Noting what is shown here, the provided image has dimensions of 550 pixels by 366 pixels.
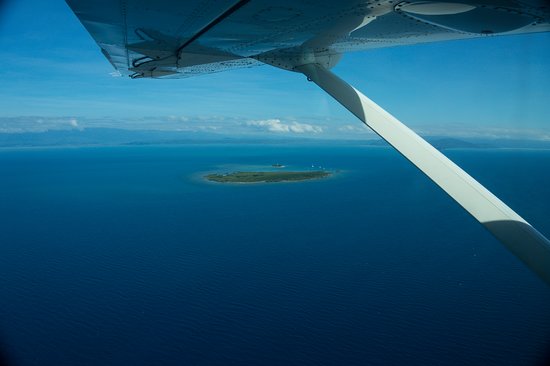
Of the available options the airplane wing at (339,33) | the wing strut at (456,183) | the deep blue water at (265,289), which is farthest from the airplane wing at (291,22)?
the deep blue water at (265,289)

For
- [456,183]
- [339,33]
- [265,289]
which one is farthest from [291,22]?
[265,289]

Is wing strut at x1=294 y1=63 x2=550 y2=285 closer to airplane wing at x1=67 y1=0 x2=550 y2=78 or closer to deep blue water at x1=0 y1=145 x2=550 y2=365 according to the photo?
airplane wing at x1=67 y1=0 x2=550 y2=78

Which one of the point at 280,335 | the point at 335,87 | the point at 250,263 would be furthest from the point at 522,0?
the point at 250,263

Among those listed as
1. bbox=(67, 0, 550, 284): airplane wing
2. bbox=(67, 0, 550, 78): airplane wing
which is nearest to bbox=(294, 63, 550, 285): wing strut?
bbox=(67, 0, 550, 284): airplane wing

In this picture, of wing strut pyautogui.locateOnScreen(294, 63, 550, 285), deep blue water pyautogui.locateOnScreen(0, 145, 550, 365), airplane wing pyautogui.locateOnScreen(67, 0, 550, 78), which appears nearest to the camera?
airplane wing pyautogui.locateOnScreen(67, 0, 550, 78)

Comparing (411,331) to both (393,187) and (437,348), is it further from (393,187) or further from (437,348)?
(393,187)

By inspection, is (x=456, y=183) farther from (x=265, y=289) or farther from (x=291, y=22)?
(x=265, y=289)
